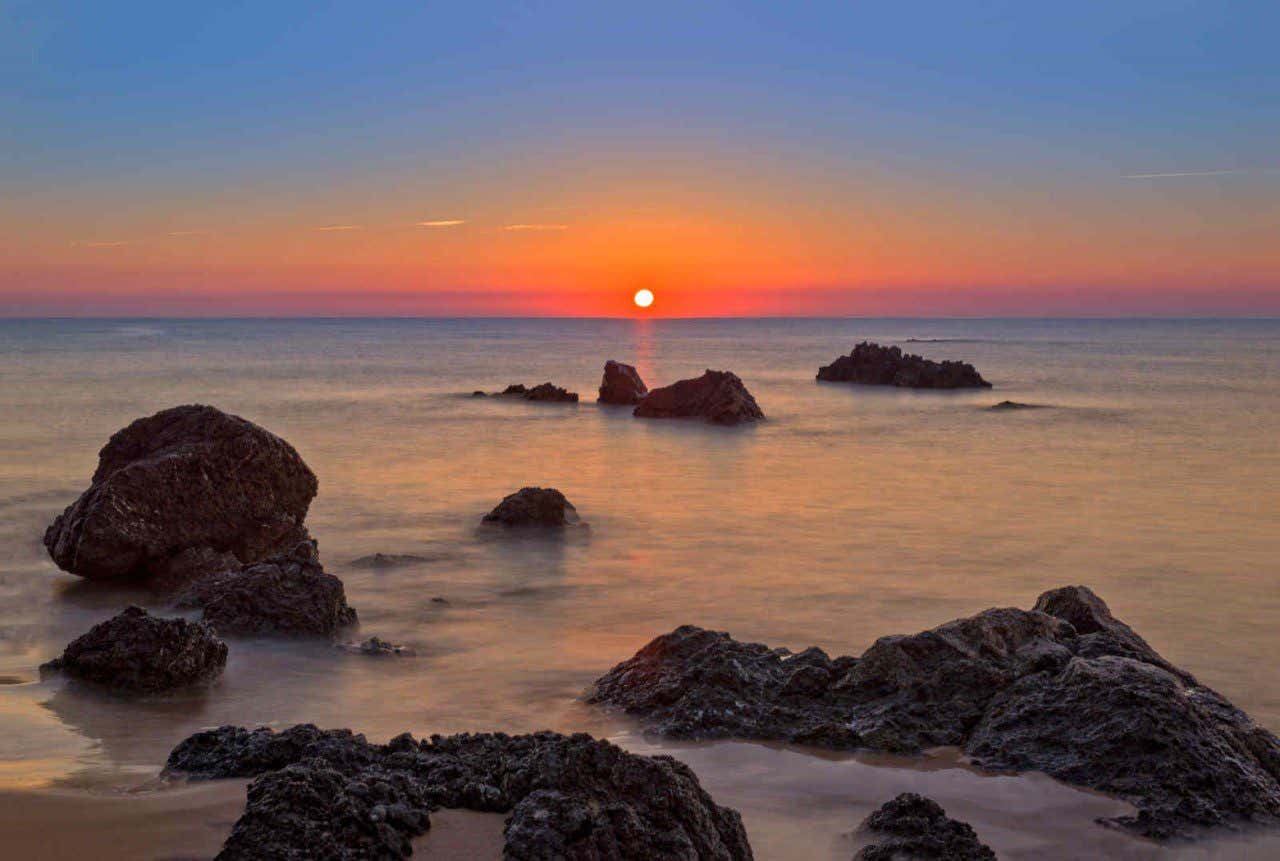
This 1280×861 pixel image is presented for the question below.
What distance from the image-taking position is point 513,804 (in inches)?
158

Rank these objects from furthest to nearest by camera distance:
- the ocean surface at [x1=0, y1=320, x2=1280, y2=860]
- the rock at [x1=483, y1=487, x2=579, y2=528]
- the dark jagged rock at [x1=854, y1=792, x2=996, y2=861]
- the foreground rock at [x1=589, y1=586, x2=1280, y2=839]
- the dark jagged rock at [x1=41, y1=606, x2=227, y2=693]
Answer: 1. the rock at [x1=483, y1=487, x2=579, y2=528]
2. the dark jagged rock at [x1=41, y1=606, x2=227, y2=693]
3. the ocean surface at [x1=0, y1=320, x2=1280, y2=860]
4. the foreground rock at [x1=589, y1=586, x2=1280, y2=839]
5. the dark jagged rock at [x1=854, y1=792, x2=996, y2=861]

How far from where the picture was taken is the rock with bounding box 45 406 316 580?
33.0ft

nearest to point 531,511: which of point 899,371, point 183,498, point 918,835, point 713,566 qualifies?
point 713,566

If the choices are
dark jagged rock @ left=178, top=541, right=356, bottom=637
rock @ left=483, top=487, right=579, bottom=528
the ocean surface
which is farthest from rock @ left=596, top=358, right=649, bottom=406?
dark jagged rock @ left=178, top=541, right=356, bottom=637

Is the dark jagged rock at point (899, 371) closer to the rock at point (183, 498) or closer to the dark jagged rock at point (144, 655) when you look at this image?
the rock at point (183, 498)

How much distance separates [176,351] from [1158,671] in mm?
89901

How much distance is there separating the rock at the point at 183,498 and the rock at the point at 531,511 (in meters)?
3.24

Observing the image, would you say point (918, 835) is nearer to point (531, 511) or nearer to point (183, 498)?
point (183, 498)

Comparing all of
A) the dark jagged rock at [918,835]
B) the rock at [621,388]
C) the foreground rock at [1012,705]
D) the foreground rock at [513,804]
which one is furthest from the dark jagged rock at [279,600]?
the rock at [621,388]

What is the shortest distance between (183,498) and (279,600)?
2.35m

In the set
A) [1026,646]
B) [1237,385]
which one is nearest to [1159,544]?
[1026,646]

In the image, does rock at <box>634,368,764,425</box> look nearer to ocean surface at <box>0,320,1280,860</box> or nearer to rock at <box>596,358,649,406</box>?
ocean surface at <box>0,320,1280,860</box>

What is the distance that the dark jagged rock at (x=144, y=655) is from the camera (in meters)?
6.91

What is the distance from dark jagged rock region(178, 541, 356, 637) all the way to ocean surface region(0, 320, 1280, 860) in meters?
0.26
